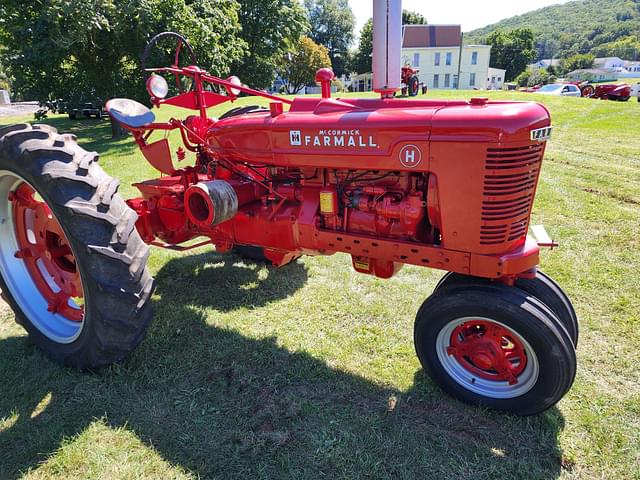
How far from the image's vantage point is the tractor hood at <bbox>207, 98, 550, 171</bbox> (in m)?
2.15

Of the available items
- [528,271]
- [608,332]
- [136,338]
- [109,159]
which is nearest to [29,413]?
[136,338]

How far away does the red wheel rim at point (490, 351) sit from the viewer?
7.93 feet

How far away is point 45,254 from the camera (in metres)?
3.26

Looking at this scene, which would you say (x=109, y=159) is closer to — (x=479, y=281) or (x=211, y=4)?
(x=211, y=4)

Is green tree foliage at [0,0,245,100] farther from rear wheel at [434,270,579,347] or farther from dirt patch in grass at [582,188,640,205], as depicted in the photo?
rear wheel at [434,270,579,347]

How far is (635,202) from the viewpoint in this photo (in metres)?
6.10

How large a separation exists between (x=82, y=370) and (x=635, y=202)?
6.82 meters

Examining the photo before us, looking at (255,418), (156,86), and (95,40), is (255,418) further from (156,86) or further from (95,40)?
(95,40)

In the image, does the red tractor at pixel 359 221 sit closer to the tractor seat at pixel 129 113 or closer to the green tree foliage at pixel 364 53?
the tractor seat at pixel 129 113

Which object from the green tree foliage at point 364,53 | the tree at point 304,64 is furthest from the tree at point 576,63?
the tree at point 304,64

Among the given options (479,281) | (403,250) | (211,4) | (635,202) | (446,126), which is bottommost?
(635,202)

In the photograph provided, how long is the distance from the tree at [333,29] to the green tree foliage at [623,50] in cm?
9338

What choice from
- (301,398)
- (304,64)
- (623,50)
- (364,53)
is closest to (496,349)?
(301,398)

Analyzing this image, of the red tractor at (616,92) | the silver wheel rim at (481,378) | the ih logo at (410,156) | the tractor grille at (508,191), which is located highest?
the ih logo at (410,156)
